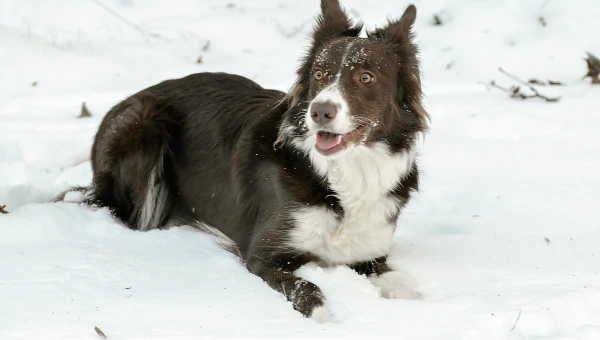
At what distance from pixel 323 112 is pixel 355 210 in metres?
0.80

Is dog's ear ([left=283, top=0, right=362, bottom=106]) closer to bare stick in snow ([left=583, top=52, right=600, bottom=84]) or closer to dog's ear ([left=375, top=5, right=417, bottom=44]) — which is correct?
dog's ear ([left=375, top=5, right=417, bottom=44])

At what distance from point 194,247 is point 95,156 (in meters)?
1.18

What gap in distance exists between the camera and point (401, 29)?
484cm

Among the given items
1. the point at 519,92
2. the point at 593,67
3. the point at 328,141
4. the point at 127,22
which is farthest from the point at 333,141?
the point at 127,22

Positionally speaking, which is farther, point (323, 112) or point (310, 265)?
point (310, 265)

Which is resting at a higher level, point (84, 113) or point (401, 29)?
point (401, 29)

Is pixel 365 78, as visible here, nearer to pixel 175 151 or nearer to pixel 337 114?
pixel 337 114

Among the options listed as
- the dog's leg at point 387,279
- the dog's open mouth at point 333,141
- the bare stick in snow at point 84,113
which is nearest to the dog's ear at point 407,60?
the dog's open mouth at point 333,141

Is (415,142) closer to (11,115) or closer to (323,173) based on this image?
(323,173)

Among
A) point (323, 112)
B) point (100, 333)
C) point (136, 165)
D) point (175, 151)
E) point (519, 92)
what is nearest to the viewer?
point (100, 333)

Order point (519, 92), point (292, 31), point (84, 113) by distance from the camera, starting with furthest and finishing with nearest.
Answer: point (292, 31) < point (519, 92) < point (84, 113)

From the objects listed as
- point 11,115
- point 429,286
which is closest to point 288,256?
point 429,286

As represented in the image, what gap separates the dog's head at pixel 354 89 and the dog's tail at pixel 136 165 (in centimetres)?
109

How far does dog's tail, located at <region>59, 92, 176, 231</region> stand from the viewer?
554 centimetres
